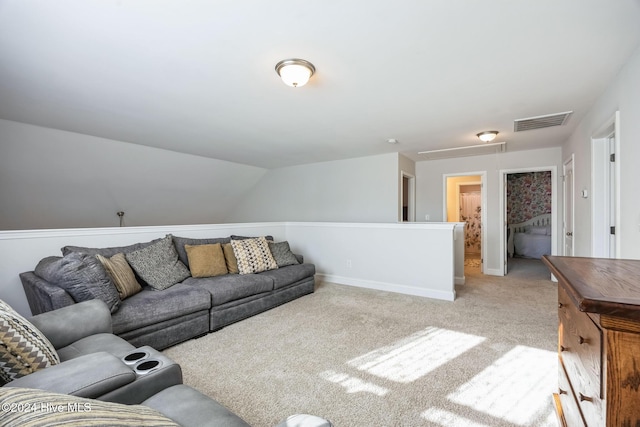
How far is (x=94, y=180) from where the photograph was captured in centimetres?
450

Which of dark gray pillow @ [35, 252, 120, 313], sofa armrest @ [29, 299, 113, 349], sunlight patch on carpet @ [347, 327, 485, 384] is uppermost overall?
dark gray pillow @ [35, 252, 120, 313]

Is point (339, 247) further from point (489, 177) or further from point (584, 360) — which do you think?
point (584, 360)

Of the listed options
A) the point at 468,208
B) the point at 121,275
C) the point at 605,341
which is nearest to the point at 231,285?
the point at 121,275

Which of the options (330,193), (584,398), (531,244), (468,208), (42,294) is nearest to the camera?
(584,398)

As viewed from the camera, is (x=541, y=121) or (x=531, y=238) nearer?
(x=541, y=121)

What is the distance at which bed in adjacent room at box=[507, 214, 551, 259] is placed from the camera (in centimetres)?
692

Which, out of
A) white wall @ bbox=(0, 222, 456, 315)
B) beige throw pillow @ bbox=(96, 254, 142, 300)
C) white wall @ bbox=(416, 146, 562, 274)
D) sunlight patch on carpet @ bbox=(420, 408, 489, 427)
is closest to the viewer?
sunlight patch on carpet @ bbox=(420, 408, 489, 427)

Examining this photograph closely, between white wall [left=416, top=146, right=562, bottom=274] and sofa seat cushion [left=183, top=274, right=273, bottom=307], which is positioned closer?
sofa seat cushion [left=183, top=274, right=273, bottom=307]

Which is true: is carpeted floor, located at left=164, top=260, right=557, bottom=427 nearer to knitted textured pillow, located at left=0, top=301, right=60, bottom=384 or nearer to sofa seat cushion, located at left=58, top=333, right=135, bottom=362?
sofa seat cushion, located at left=58, top=333, right=135, bottom=362

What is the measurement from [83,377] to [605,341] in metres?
1.68

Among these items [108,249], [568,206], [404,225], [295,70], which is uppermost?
[295,70]

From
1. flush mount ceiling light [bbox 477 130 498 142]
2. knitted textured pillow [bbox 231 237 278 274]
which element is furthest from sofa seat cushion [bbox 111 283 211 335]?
flush mount ceiling light [bbox 477 130 498 142]

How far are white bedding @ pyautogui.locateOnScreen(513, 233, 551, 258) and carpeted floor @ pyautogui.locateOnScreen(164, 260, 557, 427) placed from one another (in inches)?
167

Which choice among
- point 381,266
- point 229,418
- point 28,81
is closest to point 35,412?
point 229,418
